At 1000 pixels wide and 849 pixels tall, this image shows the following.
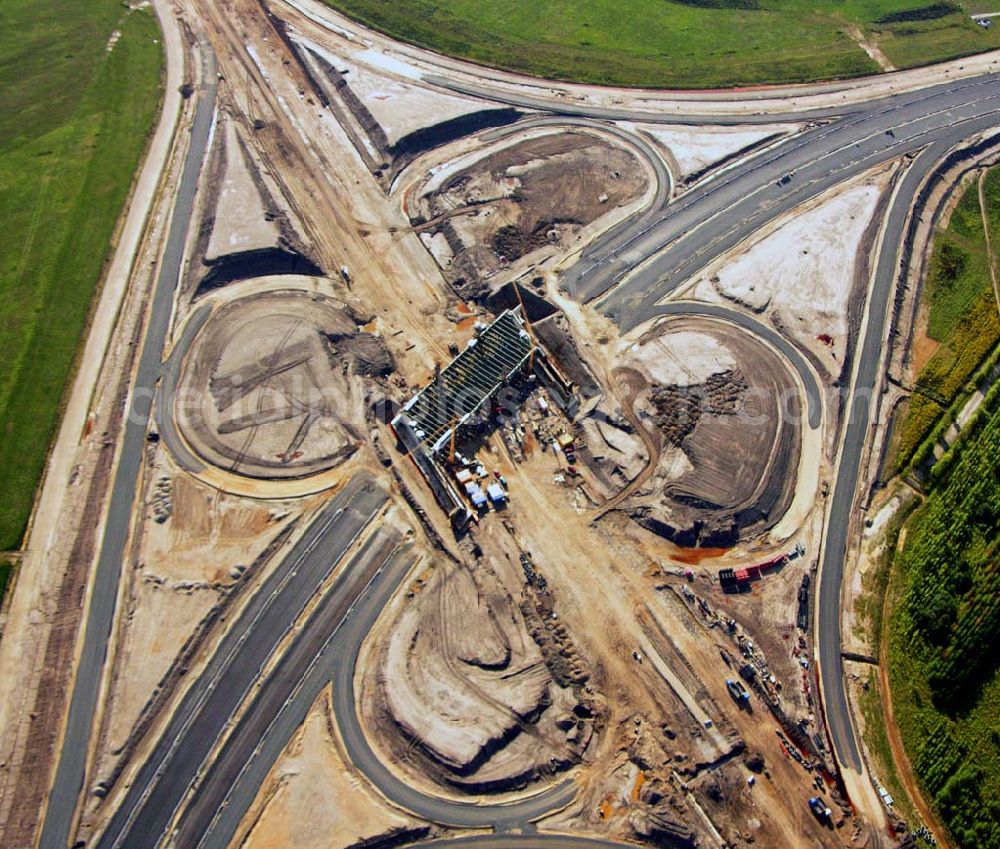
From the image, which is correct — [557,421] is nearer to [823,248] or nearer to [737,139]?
[823,248]

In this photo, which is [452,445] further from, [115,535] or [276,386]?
[115,535]

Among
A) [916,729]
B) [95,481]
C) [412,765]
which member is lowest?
[916,729]

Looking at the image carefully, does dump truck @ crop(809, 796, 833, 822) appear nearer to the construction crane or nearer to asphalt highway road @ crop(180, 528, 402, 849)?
asphalt highway road @ crop(180, 528, 402, 849)

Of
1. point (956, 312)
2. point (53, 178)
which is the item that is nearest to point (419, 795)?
point (956, 312)

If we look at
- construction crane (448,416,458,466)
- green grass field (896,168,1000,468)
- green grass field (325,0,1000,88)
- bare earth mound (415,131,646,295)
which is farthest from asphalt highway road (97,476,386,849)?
green grass field (325,0,1000,88)

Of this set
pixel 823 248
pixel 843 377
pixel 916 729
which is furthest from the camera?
pixel 823 248

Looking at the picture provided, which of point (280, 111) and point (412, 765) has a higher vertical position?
point (280, 111)

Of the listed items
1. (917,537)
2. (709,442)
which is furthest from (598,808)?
(917,537)
